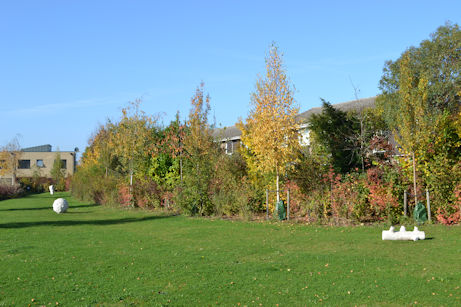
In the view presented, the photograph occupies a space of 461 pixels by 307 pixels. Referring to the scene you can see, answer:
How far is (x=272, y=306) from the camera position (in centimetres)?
636

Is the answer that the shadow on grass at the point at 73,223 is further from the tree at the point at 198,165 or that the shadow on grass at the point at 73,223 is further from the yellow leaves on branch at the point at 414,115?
the yellow leaves on branch at the point at 414,115

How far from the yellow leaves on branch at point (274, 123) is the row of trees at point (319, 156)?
0.04 meters

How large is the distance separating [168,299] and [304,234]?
7771 mm

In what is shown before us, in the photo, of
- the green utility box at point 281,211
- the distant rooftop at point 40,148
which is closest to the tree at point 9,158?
the distant rooftop at point 40,148

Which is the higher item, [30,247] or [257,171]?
[257,171]

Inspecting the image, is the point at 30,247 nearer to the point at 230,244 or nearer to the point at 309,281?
the point at 230,244

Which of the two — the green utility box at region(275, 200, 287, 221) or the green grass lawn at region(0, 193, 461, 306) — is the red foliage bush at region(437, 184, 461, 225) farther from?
the green utility box at region(275, 200, 287, 221)

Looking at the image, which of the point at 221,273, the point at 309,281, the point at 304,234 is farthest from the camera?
the point at 304,234

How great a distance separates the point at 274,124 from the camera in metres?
18.8

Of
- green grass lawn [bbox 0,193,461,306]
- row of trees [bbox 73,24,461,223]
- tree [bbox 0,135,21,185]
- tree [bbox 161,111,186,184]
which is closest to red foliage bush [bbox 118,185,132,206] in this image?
row of trees [bbox 73,24,461,223]

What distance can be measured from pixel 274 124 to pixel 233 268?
35.2 feet

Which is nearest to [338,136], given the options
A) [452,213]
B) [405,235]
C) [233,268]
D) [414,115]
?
[414,115]

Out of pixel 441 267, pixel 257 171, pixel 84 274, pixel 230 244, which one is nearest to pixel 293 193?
pixel 257 171

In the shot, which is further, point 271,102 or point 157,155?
point 157,155
